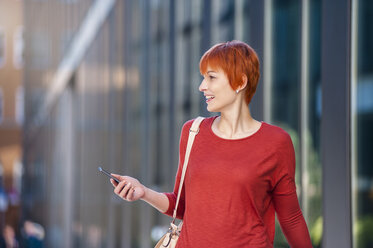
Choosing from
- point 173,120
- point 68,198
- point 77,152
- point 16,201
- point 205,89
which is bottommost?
point 16,201

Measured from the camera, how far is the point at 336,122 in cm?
258

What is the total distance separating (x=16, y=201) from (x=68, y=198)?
25073 mm

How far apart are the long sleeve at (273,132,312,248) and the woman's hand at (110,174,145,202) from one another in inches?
21.3

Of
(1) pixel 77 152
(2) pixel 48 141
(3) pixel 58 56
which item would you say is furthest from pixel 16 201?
(1) pixel 77 152

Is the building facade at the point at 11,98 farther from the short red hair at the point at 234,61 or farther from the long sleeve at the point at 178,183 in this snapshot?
the short red hair at the point at 234,61

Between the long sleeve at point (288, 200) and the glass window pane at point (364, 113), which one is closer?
the long sleeve at point (288, 200)

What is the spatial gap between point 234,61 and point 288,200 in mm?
575

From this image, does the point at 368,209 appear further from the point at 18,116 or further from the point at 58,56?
the point at 18,116

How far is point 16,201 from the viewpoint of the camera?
119 feet

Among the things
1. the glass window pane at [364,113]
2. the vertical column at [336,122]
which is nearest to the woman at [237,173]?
the vertical column at [336,122]

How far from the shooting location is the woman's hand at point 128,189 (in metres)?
2.32

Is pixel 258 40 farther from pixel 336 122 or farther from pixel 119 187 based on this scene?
pixel 119 187

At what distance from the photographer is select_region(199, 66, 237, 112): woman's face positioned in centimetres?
228

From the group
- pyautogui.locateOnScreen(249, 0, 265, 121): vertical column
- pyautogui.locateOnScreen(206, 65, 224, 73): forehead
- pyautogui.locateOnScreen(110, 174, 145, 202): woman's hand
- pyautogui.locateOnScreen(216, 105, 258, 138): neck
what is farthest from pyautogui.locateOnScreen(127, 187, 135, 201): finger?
pyautogui.locateOnScreen(249, 0, 265, 121): vertical column
